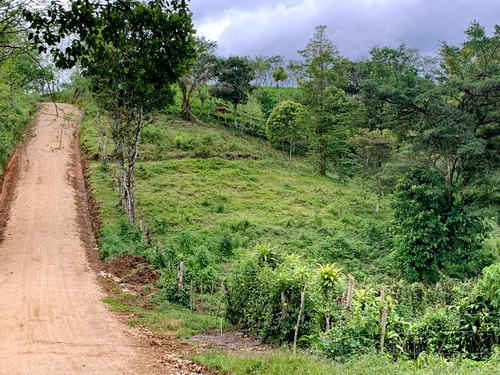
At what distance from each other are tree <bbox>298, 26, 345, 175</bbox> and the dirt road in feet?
71.7

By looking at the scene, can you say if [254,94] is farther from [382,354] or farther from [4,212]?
[382,354]

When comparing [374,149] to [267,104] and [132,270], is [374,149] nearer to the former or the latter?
A: [132,270]

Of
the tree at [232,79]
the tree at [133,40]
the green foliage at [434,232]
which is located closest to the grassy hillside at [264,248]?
the green foliage at [434,232]

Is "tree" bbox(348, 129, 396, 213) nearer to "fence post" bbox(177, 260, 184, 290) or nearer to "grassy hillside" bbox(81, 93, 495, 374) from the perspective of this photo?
"grassy hillside" bbox(81, 93, 495, 374)

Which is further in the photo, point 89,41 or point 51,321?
point 51,321

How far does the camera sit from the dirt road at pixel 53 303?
8.45 m

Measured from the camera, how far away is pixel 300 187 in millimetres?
33344

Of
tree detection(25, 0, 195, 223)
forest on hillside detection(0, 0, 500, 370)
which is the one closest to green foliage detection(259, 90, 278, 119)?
forest on hillside detection(0, 0, 500, 370)

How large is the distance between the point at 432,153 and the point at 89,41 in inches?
688

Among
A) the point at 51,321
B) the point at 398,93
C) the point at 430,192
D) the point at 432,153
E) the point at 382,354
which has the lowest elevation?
the point at 51,321

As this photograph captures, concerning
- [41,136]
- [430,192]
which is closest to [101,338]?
[430,192]

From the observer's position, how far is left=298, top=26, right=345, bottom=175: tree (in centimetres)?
3925

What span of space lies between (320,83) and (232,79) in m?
13.2

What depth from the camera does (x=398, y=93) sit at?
1941cm
